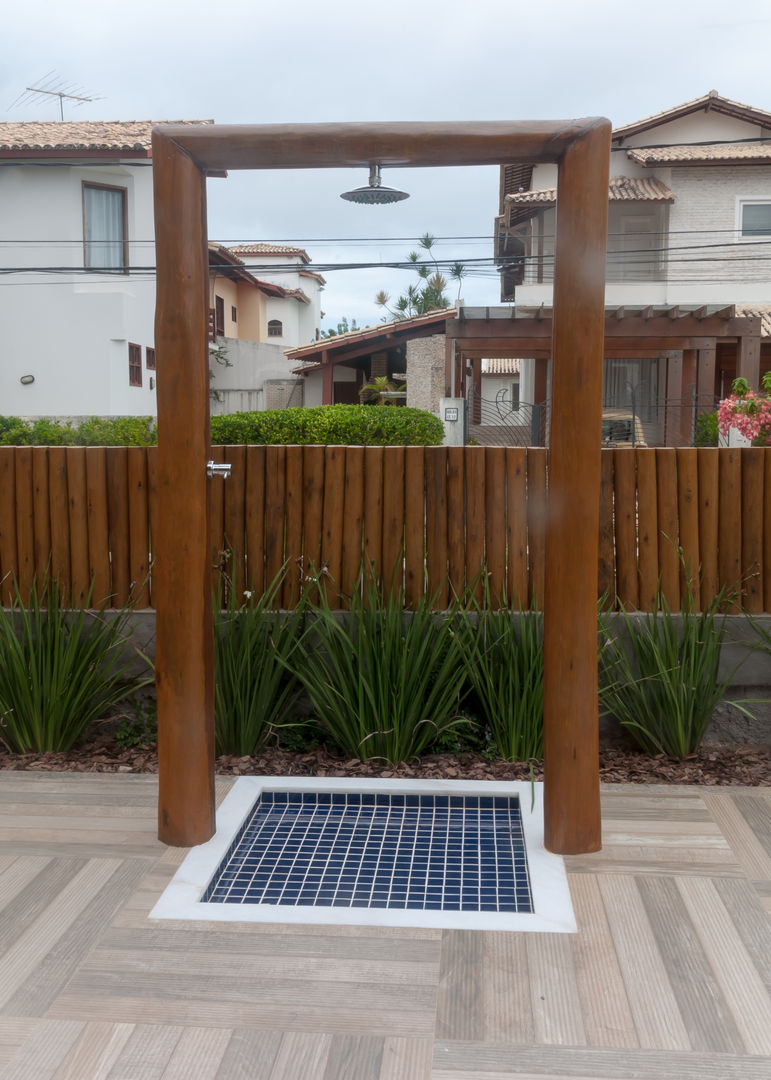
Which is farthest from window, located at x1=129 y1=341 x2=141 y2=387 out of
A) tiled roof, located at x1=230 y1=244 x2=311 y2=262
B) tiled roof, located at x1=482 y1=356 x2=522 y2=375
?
tiled roof, located at x1=230 y1=244 x2=311 y2=262

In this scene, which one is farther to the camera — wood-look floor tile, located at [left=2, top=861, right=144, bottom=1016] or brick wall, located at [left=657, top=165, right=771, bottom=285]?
brick wall, located at [left=657, top=165, right=771, bottom=285]

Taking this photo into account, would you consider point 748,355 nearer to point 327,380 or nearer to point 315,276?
point 327,380

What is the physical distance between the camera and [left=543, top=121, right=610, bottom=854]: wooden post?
283 cm

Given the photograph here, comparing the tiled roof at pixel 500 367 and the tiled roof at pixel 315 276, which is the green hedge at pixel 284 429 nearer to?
the tiled roof at pixel 500 367

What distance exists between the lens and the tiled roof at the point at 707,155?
62.2ft

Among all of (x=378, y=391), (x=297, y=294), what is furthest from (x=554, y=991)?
(x=297, y=294)

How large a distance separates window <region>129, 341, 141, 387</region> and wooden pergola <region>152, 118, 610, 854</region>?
1643 cm

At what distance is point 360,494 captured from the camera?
420 cm

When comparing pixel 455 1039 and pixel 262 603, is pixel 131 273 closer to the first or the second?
pixel 262 603

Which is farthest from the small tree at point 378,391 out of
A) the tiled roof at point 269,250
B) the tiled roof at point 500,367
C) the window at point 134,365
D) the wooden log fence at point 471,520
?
the wooden log fence at point 471,520

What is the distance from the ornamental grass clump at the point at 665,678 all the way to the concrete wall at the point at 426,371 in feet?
57.4

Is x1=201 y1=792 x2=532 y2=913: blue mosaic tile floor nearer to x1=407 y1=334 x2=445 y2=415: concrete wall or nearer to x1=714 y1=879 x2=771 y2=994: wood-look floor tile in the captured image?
x1=714 y1=879 x2=771 y2=994: wood-look floor tile

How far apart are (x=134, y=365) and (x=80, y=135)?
450 cm

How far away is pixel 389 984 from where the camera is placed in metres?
2.27
